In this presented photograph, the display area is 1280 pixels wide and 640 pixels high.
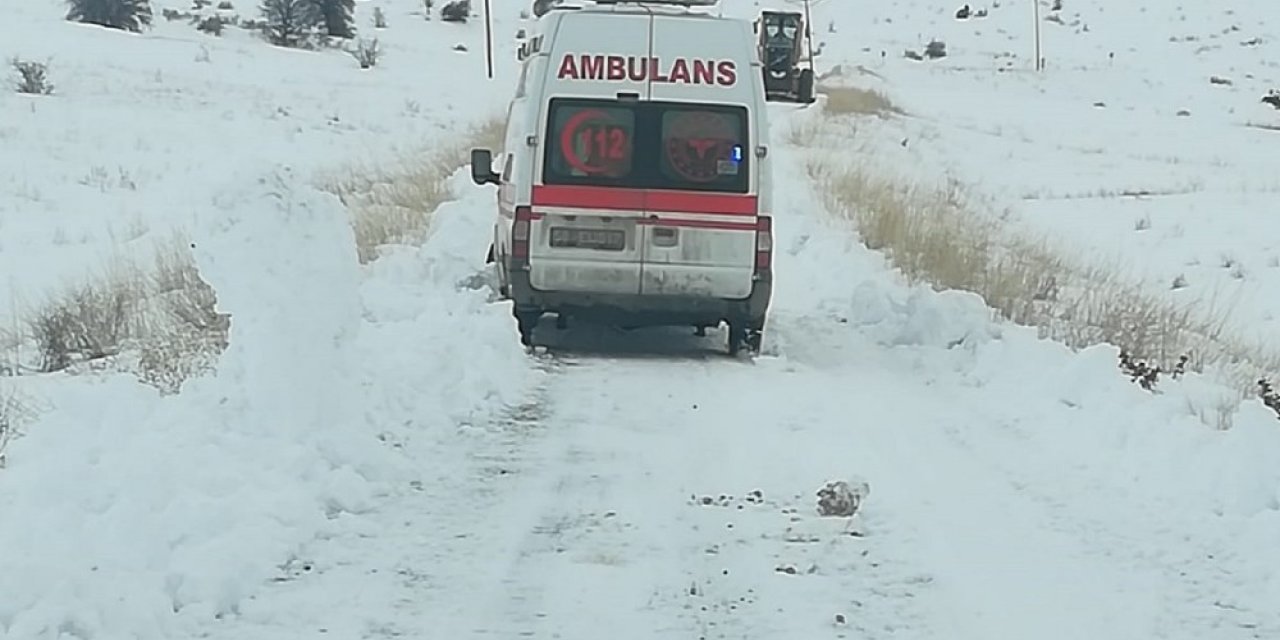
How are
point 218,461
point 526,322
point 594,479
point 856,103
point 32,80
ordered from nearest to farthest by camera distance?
1. point 218,461
2. point 594,479
3. point 526,322
4. point 32,80
5. point 856,103

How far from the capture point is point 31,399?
8.70m

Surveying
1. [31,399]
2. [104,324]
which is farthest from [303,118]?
[31,399]

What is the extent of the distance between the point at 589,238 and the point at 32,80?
2413 centimetres

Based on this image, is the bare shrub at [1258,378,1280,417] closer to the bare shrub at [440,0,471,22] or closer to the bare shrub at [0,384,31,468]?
the bare shrub at [0,384,31,468]

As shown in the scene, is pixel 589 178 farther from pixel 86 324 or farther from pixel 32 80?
pixel 32 80

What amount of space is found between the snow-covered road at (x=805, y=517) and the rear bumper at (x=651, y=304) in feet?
2.52

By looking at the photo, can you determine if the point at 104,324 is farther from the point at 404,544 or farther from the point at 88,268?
the point at 404,544

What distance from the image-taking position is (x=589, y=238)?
1235 centimetres

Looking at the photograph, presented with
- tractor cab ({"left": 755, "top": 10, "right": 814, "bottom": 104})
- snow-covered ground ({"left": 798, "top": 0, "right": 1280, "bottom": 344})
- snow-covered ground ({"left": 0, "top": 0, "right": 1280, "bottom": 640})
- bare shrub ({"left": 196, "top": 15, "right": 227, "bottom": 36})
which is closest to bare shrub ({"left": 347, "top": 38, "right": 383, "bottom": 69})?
bare shrub ({"left": 196, "top": 15, "right": 227, "bottom": 36})

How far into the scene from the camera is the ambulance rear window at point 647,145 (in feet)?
40.4

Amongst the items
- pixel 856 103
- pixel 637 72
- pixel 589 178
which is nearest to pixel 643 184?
pixel 589 178

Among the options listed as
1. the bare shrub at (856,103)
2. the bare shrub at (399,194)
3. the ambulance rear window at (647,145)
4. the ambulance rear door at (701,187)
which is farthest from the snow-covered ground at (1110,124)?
the bare shrub at (399,194)

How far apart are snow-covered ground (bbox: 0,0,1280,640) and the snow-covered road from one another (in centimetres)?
2

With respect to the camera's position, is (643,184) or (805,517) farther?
(643,184)
